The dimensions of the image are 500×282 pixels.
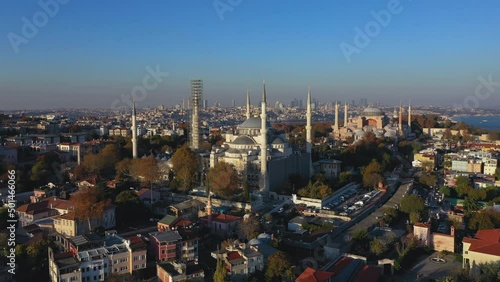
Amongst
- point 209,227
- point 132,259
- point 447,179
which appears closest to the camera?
point 132,259

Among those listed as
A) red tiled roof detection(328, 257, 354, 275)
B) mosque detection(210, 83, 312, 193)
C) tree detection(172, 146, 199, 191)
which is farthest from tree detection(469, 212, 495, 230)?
tree detection(172, 146, 199, 191)

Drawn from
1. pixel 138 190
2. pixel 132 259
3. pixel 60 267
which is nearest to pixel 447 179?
pixel 138 190

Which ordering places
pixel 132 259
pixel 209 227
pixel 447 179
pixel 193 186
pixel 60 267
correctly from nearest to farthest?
pixel 60 267 < pixel 132 259 < pixel 209 227 < pixel 193 186 < pixel 447 179

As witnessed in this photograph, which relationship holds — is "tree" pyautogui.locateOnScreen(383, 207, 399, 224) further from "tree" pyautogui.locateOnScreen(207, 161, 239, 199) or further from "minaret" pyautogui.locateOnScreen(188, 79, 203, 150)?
"minaret" pyautogui.locateOnScreen(188, 79, 203, 150)

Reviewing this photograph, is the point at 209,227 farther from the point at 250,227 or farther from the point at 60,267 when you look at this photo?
the point at 60,267

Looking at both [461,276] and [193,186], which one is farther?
[193,186]

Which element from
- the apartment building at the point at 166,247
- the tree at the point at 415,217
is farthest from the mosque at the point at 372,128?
the apartment building at the point at 166,247

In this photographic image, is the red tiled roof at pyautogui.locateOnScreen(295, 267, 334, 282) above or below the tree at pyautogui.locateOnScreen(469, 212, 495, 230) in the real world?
below
